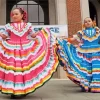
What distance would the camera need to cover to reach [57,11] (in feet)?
35.4

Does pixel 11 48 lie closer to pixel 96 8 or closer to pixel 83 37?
pixel 83 37

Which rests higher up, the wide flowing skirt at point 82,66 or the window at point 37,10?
the window at point 37,10

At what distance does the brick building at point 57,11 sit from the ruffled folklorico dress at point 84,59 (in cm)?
540

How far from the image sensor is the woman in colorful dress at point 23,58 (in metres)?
3.49

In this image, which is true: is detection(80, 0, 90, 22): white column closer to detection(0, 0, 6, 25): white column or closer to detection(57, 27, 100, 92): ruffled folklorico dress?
detection(0, 0, 6, 25): white column

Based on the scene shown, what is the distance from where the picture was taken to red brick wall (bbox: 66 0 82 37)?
10617 mm

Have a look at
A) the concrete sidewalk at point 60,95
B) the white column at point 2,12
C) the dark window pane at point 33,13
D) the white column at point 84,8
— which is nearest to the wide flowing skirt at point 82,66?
the concrete sidewalk at point 60,95

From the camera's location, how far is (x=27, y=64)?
3.60m

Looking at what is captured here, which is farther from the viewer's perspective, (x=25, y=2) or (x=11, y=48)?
(x=25, y=2)

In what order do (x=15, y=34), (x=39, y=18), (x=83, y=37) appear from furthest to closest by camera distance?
(x=39, y=18)
(x=83, y=37)
(x=15, y=34)

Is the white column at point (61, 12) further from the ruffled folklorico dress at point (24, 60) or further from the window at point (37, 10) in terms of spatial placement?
the ruffled folklorico dress at point (24, 60)

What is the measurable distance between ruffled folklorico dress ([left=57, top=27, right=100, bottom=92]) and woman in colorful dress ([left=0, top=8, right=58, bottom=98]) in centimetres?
86

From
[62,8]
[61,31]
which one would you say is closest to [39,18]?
[62,8]

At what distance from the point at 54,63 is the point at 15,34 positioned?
80 cm
